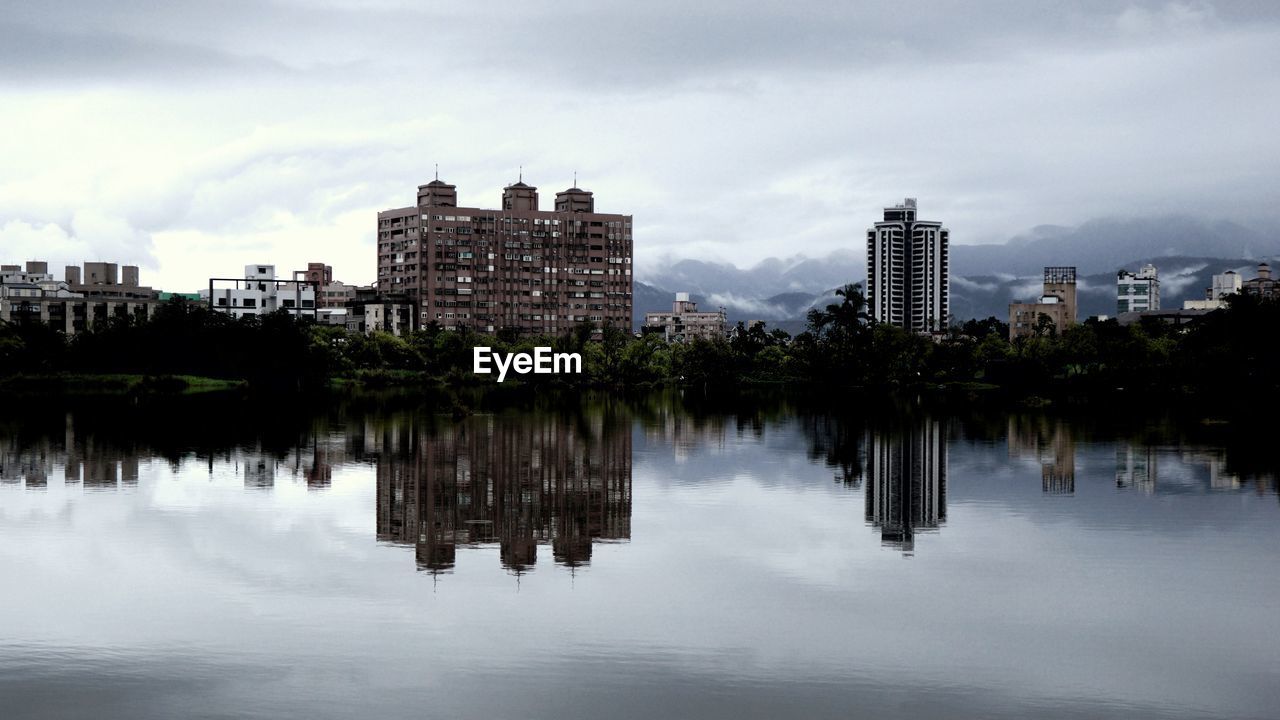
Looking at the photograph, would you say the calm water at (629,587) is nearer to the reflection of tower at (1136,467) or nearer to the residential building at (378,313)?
the reflection of tower at (1136,467)

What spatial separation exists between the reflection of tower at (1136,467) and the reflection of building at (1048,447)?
4.83 ft

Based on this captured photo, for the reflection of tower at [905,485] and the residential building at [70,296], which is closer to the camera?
the reflection of tower at [905,485]

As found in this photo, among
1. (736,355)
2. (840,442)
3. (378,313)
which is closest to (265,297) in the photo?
(378,313)

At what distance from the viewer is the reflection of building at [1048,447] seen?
3669 centimetres

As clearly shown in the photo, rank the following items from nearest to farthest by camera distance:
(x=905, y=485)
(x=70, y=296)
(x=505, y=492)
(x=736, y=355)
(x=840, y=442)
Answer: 1. (x=505, y=492)
2. (x=905, y=485)
3. (x=840, y=442)
4. (x=736, y=355)
5. (x=70, y=296)

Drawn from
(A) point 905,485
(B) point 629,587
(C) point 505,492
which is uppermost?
(C) point 505,492

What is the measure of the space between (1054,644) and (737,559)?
286 inches

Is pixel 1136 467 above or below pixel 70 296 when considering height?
below

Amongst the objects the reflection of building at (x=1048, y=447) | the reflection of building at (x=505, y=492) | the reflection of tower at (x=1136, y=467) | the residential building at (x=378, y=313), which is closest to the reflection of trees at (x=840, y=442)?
the reflection of building at (x=1048, y=447)

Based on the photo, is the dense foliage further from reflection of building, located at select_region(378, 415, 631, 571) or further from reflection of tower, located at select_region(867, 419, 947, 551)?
reflection of building, located at select_region(378, 415, 631, 571)

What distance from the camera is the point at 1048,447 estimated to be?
4866 cm

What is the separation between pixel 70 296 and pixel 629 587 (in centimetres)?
15484

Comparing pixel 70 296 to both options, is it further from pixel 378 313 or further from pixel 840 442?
pixel 840 442

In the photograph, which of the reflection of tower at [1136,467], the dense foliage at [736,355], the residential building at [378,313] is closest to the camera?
the reflection of tower at [1136,467]
